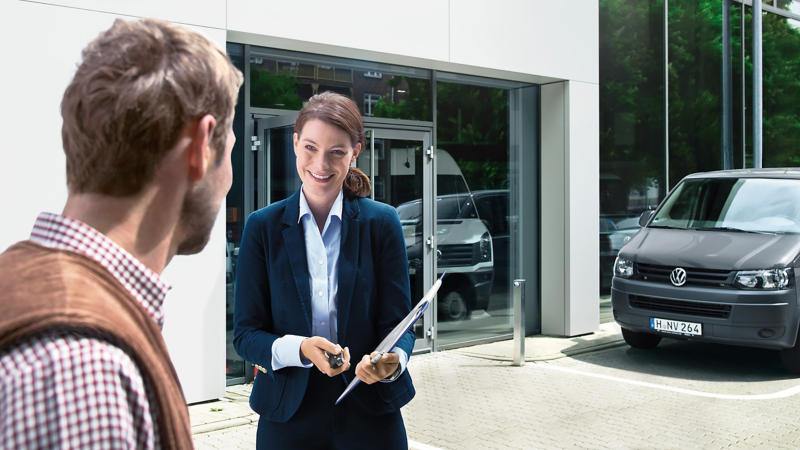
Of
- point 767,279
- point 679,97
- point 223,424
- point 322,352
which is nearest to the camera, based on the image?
point 322,352

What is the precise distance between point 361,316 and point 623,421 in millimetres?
4213

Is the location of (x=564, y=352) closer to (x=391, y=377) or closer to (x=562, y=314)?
(x=562, y=314)

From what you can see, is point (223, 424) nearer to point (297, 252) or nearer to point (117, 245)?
point (297, 252)

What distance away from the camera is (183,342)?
6.02 metres

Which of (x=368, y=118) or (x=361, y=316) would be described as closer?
(x=361, y=316)

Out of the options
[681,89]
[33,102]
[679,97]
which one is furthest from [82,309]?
[681,89]

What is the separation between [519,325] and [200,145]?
7.26 metres

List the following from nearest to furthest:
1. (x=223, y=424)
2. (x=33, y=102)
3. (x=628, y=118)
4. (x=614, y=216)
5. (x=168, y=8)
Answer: (x=33, y=102) < (x=223, y=424) < (x=168, y=8) < (x=614, y=216) < (x=628, y=118)

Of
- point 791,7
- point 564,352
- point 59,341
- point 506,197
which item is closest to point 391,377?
point 59,341

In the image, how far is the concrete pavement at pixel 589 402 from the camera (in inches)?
213

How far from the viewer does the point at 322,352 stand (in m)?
2.06

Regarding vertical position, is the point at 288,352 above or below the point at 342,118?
below

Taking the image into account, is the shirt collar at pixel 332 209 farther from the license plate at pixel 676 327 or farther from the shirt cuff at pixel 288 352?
the license plate at pixel 676 327

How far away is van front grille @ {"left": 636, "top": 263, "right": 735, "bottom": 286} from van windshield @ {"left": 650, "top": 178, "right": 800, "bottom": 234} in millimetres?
867
